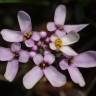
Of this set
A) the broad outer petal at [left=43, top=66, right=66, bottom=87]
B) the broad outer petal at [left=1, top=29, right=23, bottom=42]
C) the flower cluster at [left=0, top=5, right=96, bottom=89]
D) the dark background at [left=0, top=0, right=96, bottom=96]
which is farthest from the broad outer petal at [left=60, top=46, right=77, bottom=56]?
the dark background at [left=0, top=0, right=96, bottom=96]

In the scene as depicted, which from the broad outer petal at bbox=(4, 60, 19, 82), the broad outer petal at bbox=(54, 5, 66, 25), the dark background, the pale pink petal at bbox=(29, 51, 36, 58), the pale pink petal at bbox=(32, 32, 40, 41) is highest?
the broad outer petal at bbox=(54, 5, 66, 25)

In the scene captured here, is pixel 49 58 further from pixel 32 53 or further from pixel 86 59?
pixel 86 59

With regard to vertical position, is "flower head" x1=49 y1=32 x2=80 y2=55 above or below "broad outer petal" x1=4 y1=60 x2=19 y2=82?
above

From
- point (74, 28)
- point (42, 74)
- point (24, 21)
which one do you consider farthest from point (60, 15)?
point (42, 74)

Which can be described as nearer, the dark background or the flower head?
the flower head

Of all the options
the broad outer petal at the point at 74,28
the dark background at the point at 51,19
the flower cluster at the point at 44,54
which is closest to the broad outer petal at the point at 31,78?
the flower cluster at the point at 44,54

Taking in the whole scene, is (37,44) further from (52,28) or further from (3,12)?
(3,12)

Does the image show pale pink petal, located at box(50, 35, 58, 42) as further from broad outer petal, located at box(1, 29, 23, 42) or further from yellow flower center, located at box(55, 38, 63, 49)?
broad outer petal, located at box(1, 29, 23, 42)

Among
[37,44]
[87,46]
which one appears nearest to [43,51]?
[37,44]
